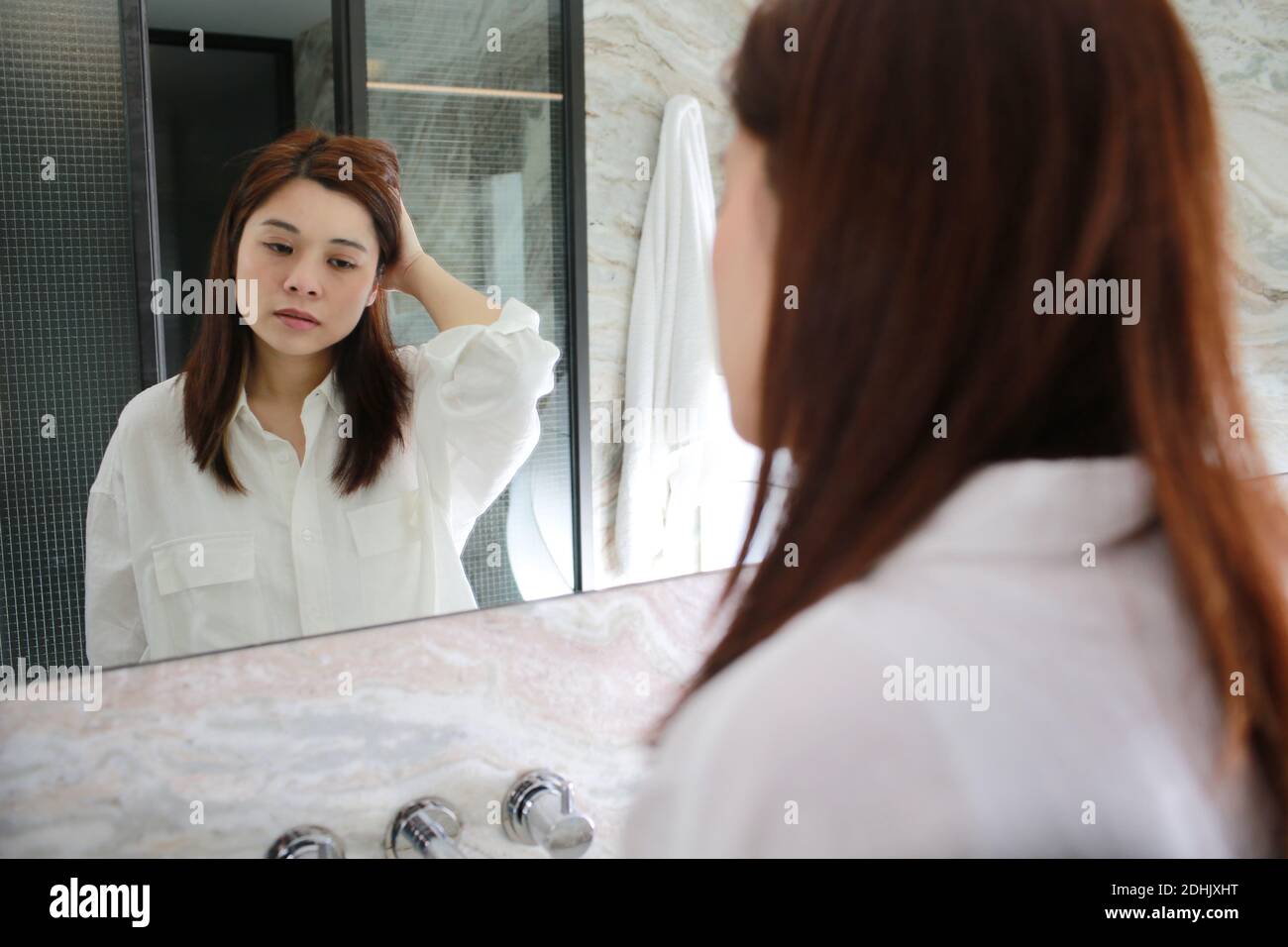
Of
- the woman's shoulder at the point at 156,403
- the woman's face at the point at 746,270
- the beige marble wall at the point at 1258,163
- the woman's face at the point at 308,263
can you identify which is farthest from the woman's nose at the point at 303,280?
the beige marble wall at the point at 1258,163

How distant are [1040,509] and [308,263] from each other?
2.01ft

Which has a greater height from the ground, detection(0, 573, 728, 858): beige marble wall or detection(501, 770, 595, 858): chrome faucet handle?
detection(0, 573, 728, 858): beige marble wall

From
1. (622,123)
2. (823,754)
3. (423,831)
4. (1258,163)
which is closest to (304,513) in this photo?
(423,831)

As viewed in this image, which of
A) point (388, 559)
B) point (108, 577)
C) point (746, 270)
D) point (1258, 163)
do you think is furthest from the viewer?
point (1258, 163)

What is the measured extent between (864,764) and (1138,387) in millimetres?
189

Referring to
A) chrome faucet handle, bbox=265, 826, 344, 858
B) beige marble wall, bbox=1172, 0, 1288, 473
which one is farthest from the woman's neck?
beige marble wall, bbox=1172, 0, 1288, 473

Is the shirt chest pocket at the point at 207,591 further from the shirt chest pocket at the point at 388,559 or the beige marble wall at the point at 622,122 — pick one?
the beige marble wall at the point at 622,122

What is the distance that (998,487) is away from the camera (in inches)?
16.6

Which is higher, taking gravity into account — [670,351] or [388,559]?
[670,351]

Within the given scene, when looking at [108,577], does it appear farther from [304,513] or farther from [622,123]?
[622,123]

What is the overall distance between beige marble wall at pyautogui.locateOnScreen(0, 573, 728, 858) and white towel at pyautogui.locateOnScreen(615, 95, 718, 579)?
0.07m

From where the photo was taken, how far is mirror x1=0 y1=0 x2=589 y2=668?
771mm

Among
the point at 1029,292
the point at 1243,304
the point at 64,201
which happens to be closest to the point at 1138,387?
the point at 1029,292

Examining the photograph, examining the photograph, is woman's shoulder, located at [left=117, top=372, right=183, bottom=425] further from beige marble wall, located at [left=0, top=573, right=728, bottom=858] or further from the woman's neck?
beige marble wall, located at [left=0, top=573, right=728, bottom=858]
